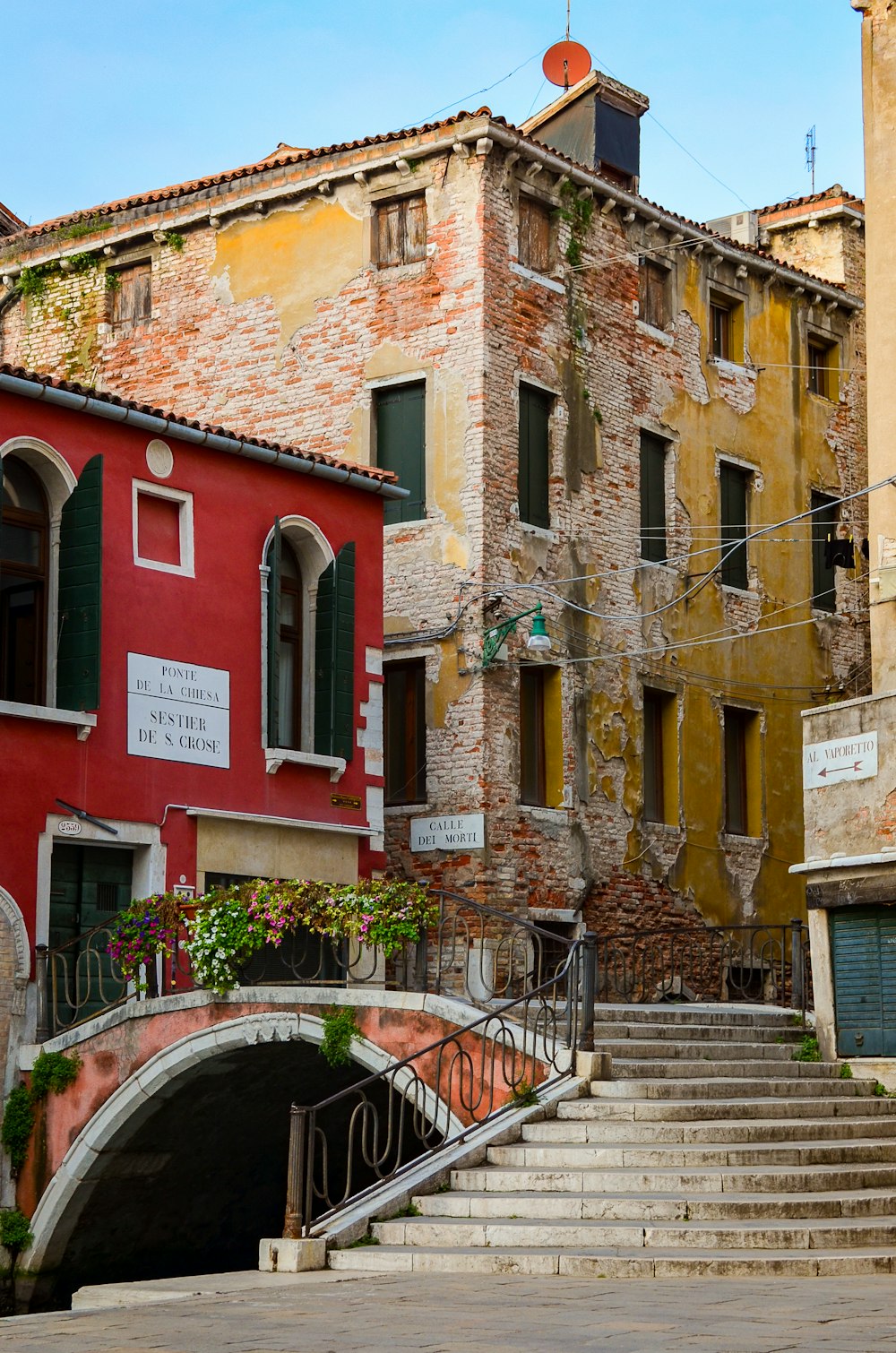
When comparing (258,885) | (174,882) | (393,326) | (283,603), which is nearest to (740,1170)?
(258,885)

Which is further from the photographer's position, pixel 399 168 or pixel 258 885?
pixel 399 168

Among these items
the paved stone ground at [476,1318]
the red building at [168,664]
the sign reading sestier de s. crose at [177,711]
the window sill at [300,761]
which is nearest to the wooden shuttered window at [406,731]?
the red building at [168,664]

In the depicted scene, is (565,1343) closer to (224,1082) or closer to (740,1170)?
(740,1170)

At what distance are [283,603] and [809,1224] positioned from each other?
32.3 feet

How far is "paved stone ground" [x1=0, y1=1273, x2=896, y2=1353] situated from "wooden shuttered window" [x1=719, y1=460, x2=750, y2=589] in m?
14.9

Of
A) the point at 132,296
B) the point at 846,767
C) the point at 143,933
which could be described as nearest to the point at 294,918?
the point at 143,933

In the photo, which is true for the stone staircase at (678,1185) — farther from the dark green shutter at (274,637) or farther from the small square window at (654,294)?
the small square window at (654,294)

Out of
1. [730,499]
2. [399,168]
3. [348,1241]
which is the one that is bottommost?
[348,1241]

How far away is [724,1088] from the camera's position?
44.2 feet

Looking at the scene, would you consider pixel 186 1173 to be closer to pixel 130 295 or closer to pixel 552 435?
pixel 552 435

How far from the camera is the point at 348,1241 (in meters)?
10.9

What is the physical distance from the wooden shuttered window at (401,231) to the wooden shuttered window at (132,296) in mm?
3443

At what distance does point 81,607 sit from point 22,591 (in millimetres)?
596

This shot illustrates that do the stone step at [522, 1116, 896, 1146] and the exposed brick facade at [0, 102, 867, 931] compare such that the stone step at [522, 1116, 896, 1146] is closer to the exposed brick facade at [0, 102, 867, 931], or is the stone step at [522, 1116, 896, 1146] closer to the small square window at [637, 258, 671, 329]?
the exposed brick facade at [0, 102, 867, 931]
